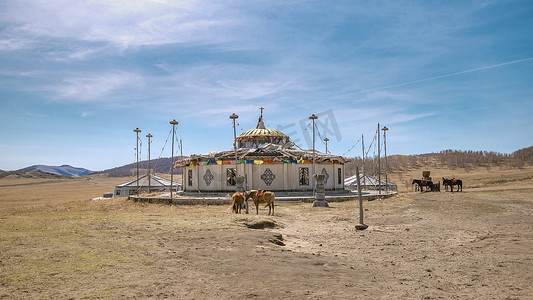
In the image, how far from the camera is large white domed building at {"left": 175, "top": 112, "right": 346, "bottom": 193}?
2862 centimetres

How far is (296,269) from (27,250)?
539cm

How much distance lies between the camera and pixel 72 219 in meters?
13.2

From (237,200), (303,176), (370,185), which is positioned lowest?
(370,185)

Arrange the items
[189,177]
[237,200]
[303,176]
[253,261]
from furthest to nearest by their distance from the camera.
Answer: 1. [189,177]
2. [303,176]
3. [237,200]
4. [253,261]

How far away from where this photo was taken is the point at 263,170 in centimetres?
2878

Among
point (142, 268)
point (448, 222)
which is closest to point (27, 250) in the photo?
point (142, 268)

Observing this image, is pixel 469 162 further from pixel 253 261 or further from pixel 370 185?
pixel 253 261

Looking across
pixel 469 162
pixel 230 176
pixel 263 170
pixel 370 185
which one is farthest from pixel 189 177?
pixel 469 162

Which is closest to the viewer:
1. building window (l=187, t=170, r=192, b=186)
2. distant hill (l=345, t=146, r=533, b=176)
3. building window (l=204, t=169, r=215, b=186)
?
building window (l=204, t=169, r=215, b=186)

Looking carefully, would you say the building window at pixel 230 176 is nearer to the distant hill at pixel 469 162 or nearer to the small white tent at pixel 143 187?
the small white tent at pixel 143 187

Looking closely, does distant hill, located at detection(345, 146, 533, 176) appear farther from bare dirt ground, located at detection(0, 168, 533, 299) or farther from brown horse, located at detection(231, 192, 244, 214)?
bare dirt ground, located at detection(0, 168, 533, 299)

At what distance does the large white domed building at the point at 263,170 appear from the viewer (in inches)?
1127

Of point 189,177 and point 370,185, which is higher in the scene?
point 189,177

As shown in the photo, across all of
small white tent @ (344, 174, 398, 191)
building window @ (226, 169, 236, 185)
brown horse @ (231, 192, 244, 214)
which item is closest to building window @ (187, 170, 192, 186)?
building window @ (226, 169, 236, 185)
